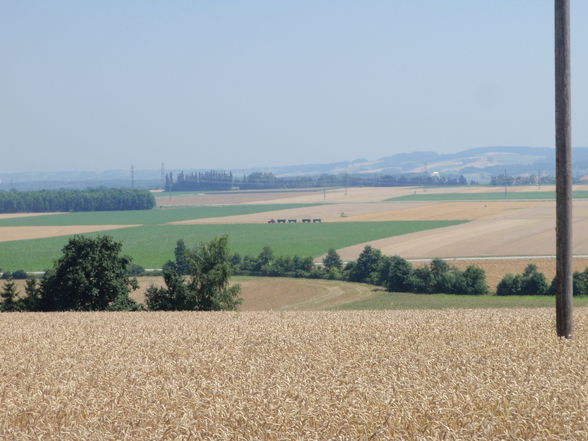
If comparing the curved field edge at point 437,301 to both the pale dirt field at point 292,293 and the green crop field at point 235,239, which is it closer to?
the pale dirt field at point 292,293

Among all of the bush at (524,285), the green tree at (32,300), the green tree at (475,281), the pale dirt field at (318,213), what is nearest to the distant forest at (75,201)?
the pale dirt field at (318,213)

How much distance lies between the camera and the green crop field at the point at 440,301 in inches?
1807

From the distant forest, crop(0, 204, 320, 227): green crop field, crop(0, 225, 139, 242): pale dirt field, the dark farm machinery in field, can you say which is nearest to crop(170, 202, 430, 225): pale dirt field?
the dark farm machinery in field

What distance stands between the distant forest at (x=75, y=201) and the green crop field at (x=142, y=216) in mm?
6480

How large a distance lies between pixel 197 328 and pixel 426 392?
8.92m

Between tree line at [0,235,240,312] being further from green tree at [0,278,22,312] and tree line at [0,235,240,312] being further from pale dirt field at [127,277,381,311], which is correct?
pale dirt field at [127,277,381,311]

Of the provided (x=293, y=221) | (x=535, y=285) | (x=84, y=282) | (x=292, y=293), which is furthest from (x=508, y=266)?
(x=293, y=221)

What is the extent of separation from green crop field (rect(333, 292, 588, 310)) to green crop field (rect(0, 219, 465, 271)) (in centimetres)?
2967

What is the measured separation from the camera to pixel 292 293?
187ft

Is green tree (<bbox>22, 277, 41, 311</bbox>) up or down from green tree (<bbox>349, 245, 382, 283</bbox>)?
up

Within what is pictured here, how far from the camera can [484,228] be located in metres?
103

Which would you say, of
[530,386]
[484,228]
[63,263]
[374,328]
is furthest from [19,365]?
[484,228]

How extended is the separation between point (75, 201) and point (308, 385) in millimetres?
176254

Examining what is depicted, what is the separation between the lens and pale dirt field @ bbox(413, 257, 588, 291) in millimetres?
59266
